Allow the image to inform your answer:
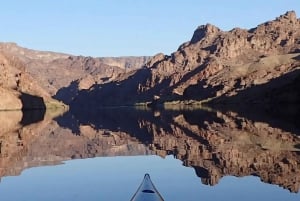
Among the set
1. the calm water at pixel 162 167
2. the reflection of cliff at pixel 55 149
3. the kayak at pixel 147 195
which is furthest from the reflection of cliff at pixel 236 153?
the kayak at pixel 147 195

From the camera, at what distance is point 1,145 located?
6756cm

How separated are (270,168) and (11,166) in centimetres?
2251

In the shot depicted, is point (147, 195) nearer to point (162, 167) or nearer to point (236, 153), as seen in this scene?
point (162, 167)

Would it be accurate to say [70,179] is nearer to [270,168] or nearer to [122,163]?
[122,163]

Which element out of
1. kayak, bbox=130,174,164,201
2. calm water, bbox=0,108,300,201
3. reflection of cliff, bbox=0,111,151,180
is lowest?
reflection of cliff, bbox=0,111,151,180

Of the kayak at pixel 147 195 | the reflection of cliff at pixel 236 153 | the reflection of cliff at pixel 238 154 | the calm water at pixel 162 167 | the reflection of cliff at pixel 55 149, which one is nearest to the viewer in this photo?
the kayak at pixel 147 195

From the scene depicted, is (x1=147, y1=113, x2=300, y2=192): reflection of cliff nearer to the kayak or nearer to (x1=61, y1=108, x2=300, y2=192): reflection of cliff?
(x1=61, y1=108, x2=300, y2=192): reflection of cliff

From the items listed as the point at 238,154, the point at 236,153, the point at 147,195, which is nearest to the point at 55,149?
the point at 236,153

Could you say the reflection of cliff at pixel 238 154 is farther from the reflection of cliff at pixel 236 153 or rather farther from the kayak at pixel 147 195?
the kayak at pixel 147 195

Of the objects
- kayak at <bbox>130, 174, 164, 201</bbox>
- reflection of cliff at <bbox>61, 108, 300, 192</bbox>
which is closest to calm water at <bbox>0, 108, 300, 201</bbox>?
reflection of cliff at <bbox>61, 108, 300, 192</bbox>

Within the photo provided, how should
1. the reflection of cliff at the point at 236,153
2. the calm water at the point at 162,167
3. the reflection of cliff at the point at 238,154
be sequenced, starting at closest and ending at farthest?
the calm water at the point at 162,167 < the reflection of cliff at the point at 238,154 < the reflection of cliff at the point at 236,153

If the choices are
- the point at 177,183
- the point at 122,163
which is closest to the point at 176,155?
the point at 122,163

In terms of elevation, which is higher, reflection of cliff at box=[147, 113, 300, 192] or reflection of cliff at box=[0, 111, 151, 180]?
reflection of cliff at box=[147, 113, 300, 192]

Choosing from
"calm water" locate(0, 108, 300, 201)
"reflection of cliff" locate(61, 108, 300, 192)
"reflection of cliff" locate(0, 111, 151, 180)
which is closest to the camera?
"calm water" locate(0, 108, 300, 201)
